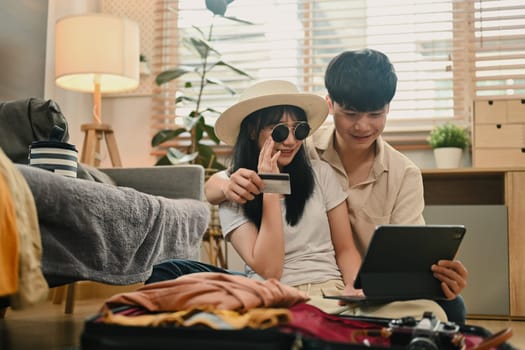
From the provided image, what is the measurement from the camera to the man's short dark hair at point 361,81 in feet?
5.67

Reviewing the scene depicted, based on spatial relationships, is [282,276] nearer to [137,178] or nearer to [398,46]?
[137,178]

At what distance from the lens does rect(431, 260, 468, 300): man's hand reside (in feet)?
4.27

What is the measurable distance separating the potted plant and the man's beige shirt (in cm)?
157

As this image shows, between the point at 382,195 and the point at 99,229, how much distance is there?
0.73 meters

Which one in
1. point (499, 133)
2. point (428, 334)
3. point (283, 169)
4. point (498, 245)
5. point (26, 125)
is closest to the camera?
point (428, 334)

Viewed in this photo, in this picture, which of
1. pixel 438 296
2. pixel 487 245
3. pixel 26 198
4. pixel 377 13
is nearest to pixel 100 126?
pixel 377 13

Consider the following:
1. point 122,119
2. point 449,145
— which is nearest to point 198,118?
point 122,119

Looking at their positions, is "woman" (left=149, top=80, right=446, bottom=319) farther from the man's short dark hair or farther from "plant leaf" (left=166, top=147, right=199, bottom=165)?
"plant leaf" (left=166, top=147, right=199, bottom=165)

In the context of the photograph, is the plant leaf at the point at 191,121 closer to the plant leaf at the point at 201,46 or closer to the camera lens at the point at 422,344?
the plant leaf at the point at 201,46

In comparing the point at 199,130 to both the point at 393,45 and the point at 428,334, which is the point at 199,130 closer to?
the point at 393,45

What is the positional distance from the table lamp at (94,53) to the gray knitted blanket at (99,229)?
51.4 inches

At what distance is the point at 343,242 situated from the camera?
5.63ft

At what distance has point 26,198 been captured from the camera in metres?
1.26

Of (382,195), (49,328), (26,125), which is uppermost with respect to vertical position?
(26,125)
